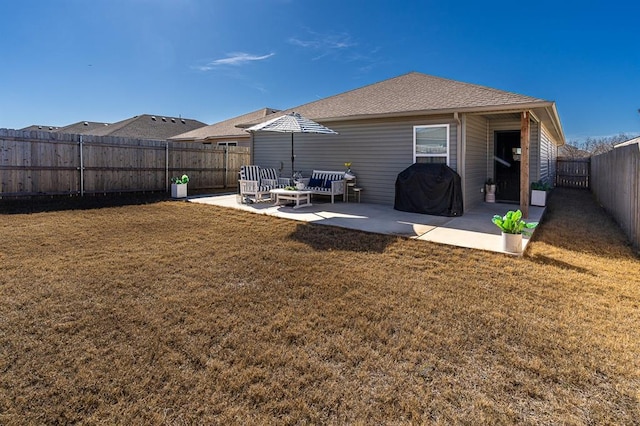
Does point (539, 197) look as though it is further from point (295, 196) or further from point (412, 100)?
point (295, 196)

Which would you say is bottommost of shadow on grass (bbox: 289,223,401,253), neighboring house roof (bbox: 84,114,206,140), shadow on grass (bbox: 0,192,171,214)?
shadow on grass (bbox: 289,223,401,253)

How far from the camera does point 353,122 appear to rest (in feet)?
31.2

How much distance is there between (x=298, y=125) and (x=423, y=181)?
3.18m

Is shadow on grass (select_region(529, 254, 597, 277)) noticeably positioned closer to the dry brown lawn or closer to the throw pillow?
the dry brown lawn

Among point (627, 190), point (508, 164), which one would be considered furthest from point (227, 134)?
point (627, 190)

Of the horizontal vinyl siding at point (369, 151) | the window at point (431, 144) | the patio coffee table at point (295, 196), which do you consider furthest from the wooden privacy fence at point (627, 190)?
the patio coffee table at point (295, 196)

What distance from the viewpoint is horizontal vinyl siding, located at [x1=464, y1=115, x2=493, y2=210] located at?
27.5 feet

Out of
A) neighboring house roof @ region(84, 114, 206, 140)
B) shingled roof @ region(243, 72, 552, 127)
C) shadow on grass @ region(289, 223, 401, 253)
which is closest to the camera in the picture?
shadow on grass @ region(289, 223, 401, 253)

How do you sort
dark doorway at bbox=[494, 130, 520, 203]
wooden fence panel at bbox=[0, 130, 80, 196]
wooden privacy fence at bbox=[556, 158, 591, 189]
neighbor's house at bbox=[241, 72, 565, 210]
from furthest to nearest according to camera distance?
wooden privacy fence at bbox=[556, 158, 591, 189] < dark doorway at bbox=[494, 130, 520, 203] < wooden fence panel at bbox=[0, 130, 80, 196] < neighbor's house at bbox=[241, 72, 565, 210]

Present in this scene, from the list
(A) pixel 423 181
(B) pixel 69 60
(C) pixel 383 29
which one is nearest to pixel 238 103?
(B) pixel 69 60

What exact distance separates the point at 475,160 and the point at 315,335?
802 centimetres

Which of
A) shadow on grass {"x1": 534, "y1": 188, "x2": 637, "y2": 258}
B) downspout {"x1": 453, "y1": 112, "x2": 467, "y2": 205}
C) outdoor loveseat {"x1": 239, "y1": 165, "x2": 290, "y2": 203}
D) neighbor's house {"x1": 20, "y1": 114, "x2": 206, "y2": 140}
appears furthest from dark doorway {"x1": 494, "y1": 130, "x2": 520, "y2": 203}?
neighbor's house {"x1": 20, "y1": 114, "x2": 206, "y2": 140}

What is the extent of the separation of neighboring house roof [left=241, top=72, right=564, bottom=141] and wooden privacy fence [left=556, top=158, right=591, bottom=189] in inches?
368

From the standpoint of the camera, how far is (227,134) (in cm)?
1638
